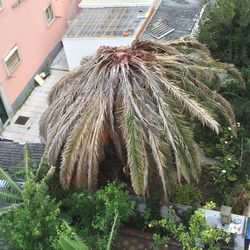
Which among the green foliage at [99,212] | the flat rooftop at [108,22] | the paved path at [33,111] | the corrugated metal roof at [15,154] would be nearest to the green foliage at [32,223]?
the green foliage at [99,212]

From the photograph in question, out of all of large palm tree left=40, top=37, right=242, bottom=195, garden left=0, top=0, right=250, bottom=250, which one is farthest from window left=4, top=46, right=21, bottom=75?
large palm tree left=40, top=37, right=242, bottom=195

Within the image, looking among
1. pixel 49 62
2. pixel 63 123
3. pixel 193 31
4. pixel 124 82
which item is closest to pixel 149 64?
pixel 124 82

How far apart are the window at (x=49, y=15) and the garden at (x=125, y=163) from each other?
386 inches

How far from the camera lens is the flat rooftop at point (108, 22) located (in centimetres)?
2075

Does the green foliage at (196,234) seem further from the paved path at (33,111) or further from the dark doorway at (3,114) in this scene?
the dark doorway at (3,114)

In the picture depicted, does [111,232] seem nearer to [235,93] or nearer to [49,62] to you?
[235,93]

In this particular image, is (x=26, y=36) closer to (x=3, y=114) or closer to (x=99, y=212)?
(x=3, y=114)

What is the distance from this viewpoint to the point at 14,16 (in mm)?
20859

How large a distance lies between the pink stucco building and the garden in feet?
21.6

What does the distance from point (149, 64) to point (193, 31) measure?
7.41 metres

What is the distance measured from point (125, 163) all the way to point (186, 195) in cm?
208

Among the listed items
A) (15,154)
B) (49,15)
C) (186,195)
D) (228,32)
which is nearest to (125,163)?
(186,195)

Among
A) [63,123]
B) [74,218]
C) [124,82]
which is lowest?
[74,218]

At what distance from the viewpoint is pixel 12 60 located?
69.4 feet
